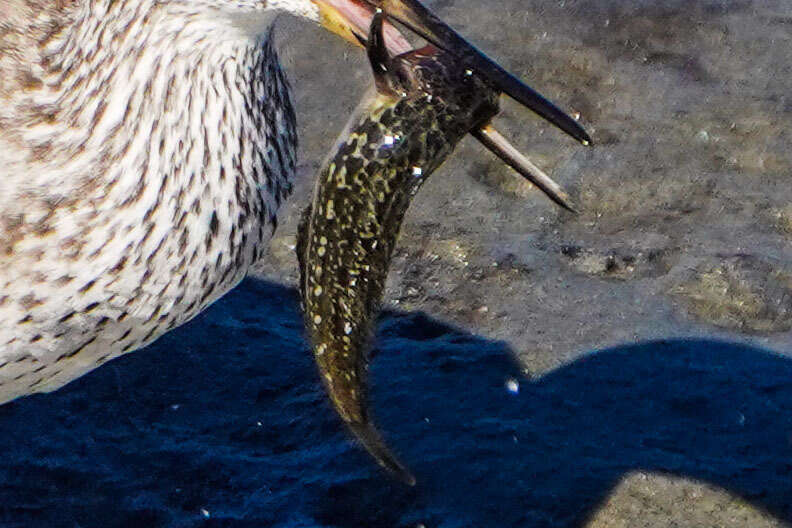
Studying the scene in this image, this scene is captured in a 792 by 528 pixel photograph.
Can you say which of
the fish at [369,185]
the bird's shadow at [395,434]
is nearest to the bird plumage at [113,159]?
the fish at [369,185]

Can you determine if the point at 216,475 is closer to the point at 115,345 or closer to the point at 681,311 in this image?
the point at 115,345

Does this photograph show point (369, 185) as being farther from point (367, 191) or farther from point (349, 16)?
point (349, 16)

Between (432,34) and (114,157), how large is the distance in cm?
81

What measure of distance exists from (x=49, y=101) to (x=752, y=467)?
2149 mm

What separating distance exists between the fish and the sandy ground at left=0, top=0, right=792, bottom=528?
3.82 ft

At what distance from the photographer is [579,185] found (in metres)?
5.41

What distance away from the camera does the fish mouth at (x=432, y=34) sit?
3180 millimetres

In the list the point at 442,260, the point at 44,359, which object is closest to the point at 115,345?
the point at 44,359

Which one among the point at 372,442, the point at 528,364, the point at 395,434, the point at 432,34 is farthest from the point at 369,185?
the point at 528,364

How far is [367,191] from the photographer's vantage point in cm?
323

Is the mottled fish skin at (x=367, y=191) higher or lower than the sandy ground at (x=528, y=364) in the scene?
higher

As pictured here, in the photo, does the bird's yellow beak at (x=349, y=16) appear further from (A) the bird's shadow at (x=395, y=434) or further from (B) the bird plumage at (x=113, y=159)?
(A) the bird's shadow at (x=395, y=434)

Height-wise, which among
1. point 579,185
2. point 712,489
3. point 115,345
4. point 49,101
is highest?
point 49,101

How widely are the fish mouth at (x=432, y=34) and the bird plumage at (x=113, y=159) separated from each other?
246 mm
